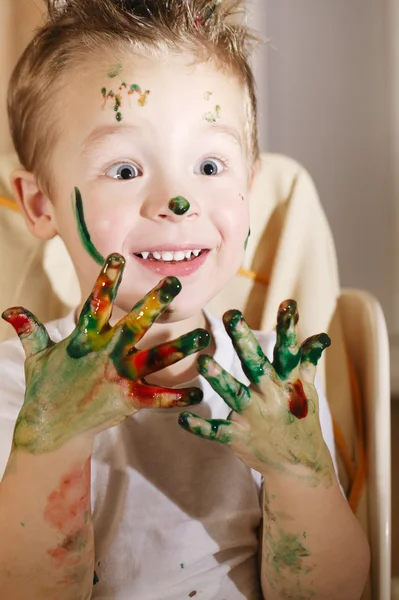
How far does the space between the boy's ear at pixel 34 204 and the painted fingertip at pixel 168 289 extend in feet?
0.64

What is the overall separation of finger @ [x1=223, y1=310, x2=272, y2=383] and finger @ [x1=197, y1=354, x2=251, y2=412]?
0.05 feet

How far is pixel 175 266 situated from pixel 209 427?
145 millimetres

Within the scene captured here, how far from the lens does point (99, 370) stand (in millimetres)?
476

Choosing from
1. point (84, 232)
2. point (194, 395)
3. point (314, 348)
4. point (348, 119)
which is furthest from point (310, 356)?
point (348, 119)

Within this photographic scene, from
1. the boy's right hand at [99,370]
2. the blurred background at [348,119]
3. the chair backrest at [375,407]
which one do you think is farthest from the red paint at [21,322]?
the blurred background at [348,119]

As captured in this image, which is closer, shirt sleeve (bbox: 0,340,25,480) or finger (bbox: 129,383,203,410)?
finger (bbox: 129,383,203,410)

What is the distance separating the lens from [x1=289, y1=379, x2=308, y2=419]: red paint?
1.65ft

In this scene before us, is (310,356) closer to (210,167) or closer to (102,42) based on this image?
(210,167)

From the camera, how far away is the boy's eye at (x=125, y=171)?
0.55 metres

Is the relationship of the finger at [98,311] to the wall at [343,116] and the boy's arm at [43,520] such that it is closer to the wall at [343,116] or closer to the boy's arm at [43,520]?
the boy's arm at [43,520]

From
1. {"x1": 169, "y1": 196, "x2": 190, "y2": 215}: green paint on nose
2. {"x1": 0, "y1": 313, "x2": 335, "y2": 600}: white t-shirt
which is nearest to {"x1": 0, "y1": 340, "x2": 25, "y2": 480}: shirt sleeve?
{"x1": 0, "y1": 313, "x2": 335, "y2": 600}: white t-shirt

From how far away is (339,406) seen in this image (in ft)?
2.41

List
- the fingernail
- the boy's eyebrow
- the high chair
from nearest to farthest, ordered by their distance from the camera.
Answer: the fingernail < the boy's eyebrow < the high chair

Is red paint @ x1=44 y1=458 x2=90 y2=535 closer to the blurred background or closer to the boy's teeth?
the boy's teeth
